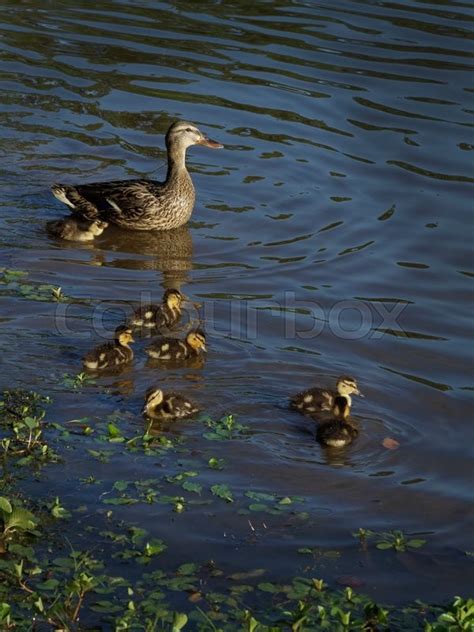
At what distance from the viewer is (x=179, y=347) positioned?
7.70m

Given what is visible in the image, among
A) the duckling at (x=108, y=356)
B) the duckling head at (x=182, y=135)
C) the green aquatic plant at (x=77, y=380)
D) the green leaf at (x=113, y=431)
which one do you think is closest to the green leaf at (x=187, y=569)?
the green leaf at (x=113, y=431)

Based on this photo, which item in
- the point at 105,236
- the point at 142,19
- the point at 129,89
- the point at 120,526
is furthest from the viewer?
the point at 142,19

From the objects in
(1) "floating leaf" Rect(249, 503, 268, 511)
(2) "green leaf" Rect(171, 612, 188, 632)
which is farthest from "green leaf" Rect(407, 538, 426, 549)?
(2) "green leaf" Rect(171, 612, 188, 632)

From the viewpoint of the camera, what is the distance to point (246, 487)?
6.28m

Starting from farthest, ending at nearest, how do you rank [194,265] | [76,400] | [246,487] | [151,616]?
[194,265]
[76,400]
[246,487]
[151,616]

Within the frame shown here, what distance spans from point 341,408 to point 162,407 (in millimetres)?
939

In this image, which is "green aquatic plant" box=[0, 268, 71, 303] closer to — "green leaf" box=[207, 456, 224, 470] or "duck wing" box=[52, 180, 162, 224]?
"duck wing" box=[52, 180, 162, 224]

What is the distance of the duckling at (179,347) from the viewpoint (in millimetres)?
7707

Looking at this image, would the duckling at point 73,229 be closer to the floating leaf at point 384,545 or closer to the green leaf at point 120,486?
the green leaf at point 120,486

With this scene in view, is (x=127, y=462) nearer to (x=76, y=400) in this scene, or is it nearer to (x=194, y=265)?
(x=76, y=400)

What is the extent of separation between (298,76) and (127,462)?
26.7 ft

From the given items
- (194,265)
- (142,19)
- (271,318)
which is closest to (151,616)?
(271,318)

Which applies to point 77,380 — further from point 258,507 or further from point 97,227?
point 97,227

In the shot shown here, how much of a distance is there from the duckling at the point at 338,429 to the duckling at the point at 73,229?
3547 millimetres
